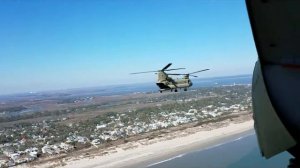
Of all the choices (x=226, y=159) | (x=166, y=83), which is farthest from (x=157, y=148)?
(x=166, y=83)

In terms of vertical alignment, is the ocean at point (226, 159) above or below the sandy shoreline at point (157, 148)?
below

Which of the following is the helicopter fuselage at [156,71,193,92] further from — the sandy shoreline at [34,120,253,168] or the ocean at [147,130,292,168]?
the sandy shoreline at [34,120,253,168]

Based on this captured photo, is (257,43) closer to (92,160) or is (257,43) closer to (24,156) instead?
(92,160)

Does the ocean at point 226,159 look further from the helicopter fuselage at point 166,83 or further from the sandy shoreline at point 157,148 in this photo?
the helicopter fuselage at point 166,83

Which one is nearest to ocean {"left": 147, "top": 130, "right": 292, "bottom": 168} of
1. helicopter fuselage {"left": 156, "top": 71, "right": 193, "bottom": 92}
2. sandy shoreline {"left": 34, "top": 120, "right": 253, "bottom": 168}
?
sandy shoreline {"left": 34, "top": 120, "right": 253, "bottom": 168}

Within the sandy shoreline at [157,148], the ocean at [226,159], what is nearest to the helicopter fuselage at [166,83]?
the ocean at [226,159]

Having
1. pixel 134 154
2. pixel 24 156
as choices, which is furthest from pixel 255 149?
pixel 24 156
